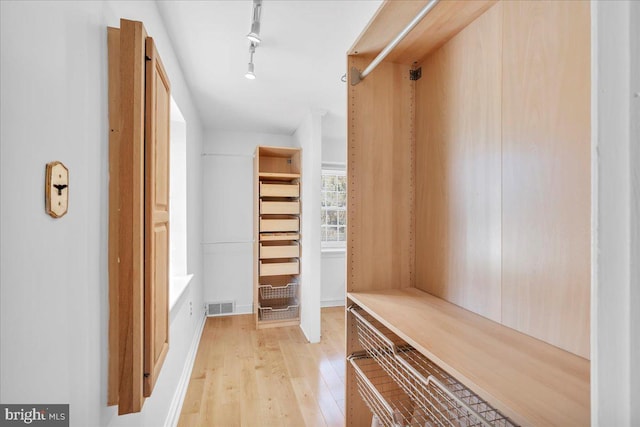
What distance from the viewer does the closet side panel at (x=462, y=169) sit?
1104 millimetres

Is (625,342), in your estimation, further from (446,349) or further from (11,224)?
(11,224)

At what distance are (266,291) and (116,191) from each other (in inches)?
114

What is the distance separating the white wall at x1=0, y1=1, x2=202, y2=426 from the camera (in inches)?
21.3

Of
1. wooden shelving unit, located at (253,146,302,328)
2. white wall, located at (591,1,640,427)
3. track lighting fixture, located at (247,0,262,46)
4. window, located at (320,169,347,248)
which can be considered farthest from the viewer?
window, located at (320,169,347,248)

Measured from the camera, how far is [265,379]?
2377mm

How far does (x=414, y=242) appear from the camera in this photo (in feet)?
5.08

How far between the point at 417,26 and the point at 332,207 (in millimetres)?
3234

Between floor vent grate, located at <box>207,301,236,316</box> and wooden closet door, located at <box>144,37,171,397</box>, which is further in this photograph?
floor vent grate, located at <box>207,301,236,316</box>

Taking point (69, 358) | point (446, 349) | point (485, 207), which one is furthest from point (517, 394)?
point (69, 358)

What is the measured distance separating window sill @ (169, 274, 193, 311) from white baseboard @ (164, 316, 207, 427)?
2.12ft

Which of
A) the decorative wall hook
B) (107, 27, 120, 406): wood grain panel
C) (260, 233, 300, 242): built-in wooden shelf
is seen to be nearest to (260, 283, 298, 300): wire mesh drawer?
(260, 233, 300, 242): built-in wooden shelf

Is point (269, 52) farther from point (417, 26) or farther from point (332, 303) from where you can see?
point (332, 303)

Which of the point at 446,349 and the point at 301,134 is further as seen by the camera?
the point at 301,134

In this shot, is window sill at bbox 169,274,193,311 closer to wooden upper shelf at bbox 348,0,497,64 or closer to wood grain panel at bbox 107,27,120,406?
wood grain panel at bbox 107,27,120,406
